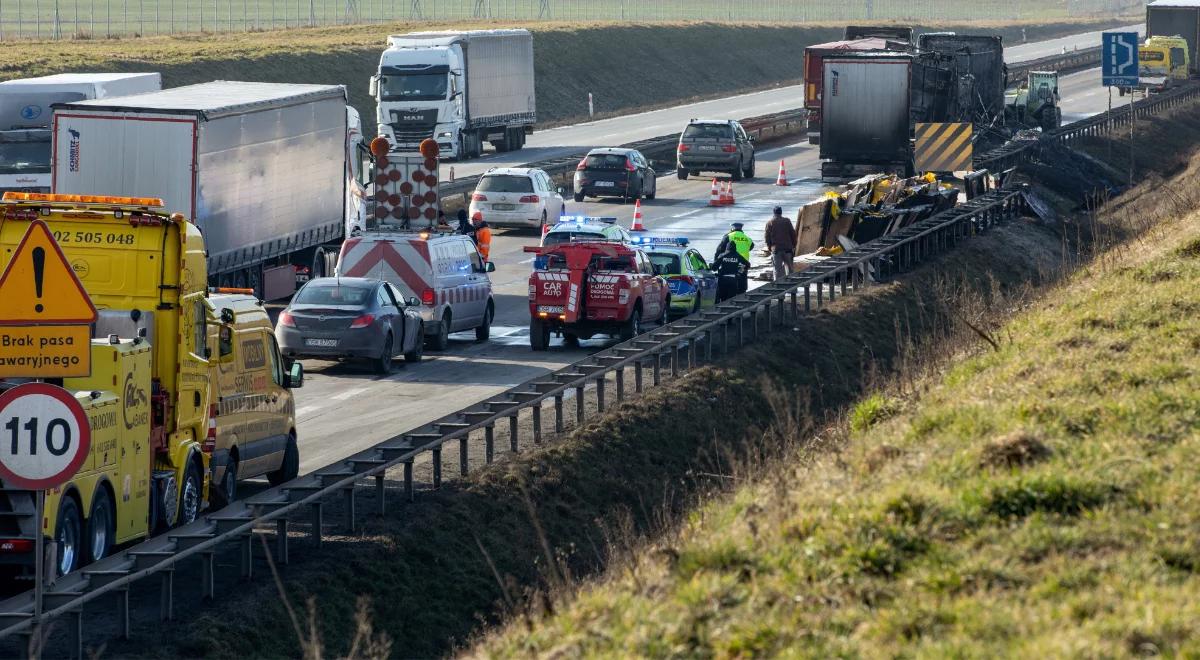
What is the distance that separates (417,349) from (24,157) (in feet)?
46.3

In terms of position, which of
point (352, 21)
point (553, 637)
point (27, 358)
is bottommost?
point (553, 637)

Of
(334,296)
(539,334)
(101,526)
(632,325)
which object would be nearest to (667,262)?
(632,325)

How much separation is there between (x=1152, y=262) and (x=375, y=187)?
14.6 meters

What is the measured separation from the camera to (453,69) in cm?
5847

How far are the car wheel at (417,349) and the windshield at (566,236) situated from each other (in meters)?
5.48

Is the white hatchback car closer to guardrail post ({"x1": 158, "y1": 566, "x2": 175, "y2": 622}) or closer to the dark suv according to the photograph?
the dark suv

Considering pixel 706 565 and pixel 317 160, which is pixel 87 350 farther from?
pixel 317 160

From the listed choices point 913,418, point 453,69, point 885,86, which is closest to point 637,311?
point 913,418

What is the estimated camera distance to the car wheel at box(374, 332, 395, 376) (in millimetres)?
25500

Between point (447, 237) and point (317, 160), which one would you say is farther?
point (317, 160)

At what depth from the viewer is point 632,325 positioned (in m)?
27.7

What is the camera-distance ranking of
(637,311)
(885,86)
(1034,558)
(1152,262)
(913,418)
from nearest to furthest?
(1034,558), (913,418), (1152,262), (637,311), (885,86)

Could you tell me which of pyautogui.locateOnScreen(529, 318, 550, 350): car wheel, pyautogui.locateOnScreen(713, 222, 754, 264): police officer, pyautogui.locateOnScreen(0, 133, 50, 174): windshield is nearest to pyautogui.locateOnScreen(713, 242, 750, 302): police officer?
pyautogui.locateOnScreen(713, 222, 754, 264): police officer

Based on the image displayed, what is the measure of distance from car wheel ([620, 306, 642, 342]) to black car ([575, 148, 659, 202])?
20935mm
